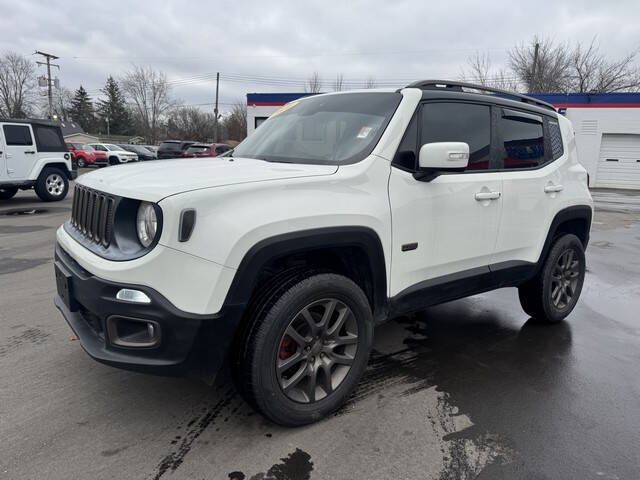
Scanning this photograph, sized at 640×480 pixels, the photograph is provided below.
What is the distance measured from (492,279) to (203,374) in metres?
2.32

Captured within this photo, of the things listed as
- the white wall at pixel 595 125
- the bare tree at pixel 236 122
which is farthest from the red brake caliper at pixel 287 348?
the bare tree at pixel 236 122

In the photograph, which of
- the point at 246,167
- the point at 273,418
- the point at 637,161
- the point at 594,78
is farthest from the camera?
the point at 594,78

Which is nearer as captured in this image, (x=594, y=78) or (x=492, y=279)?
(x=492, y=279)

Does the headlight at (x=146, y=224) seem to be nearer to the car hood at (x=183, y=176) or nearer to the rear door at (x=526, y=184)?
the car hood at (x=183, y=176)

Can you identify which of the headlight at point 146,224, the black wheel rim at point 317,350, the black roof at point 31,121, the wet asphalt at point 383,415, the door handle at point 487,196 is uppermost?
the black roof at point 31,121

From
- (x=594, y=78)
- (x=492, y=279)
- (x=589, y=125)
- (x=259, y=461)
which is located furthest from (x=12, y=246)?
(x=594, y=78)

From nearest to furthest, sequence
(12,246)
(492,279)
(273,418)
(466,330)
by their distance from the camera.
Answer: (273,418), (492,279), (466,330), (12,246)

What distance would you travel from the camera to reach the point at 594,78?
113ft

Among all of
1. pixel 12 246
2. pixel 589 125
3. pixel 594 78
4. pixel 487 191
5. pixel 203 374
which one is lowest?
pixel 12 246

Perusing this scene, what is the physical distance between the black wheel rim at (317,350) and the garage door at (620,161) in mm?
26007

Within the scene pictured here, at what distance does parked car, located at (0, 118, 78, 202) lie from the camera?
1120cm

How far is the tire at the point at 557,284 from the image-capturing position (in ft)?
13.4

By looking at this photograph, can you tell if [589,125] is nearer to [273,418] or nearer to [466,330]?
[466,330]

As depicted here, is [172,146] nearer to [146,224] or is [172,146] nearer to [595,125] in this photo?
[595,125]
